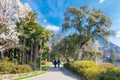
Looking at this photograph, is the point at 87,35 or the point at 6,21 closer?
the point at 6,21

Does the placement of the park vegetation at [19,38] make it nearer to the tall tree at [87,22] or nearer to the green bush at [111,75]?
the tall tree at [87,22]

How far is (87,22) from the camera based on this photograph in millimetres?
40281

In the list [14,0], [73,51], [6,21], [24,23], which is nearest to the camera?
[6,21]

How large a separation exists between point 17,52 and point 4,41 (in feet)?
32.0

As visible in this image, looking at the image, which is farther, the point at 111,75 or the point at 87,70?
the point at 87,70

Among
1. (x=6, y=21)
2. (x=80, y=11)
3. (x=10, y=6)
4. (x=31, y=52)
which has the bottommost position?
(x=31, y=52)

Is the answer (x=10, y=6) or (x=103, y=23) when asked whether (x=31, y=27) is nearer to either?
(x=10, y=6)

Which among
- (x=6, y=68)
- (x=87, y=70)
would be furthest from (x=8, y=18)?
(x=87, y=70)

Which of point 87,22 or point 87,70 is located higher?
point 87,22

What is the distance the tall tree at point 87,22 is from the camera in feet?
131

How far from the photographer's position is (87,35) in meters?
40.1

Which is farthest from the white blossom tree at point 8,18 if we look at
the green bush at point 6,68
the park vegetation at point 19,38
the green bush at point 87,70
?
the green bush at point 87,70

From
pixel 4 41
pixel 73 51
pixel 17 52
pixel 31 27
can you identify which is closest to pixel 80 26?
pixel 73 51

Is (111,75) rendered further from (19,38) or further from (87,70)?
(19,38)
